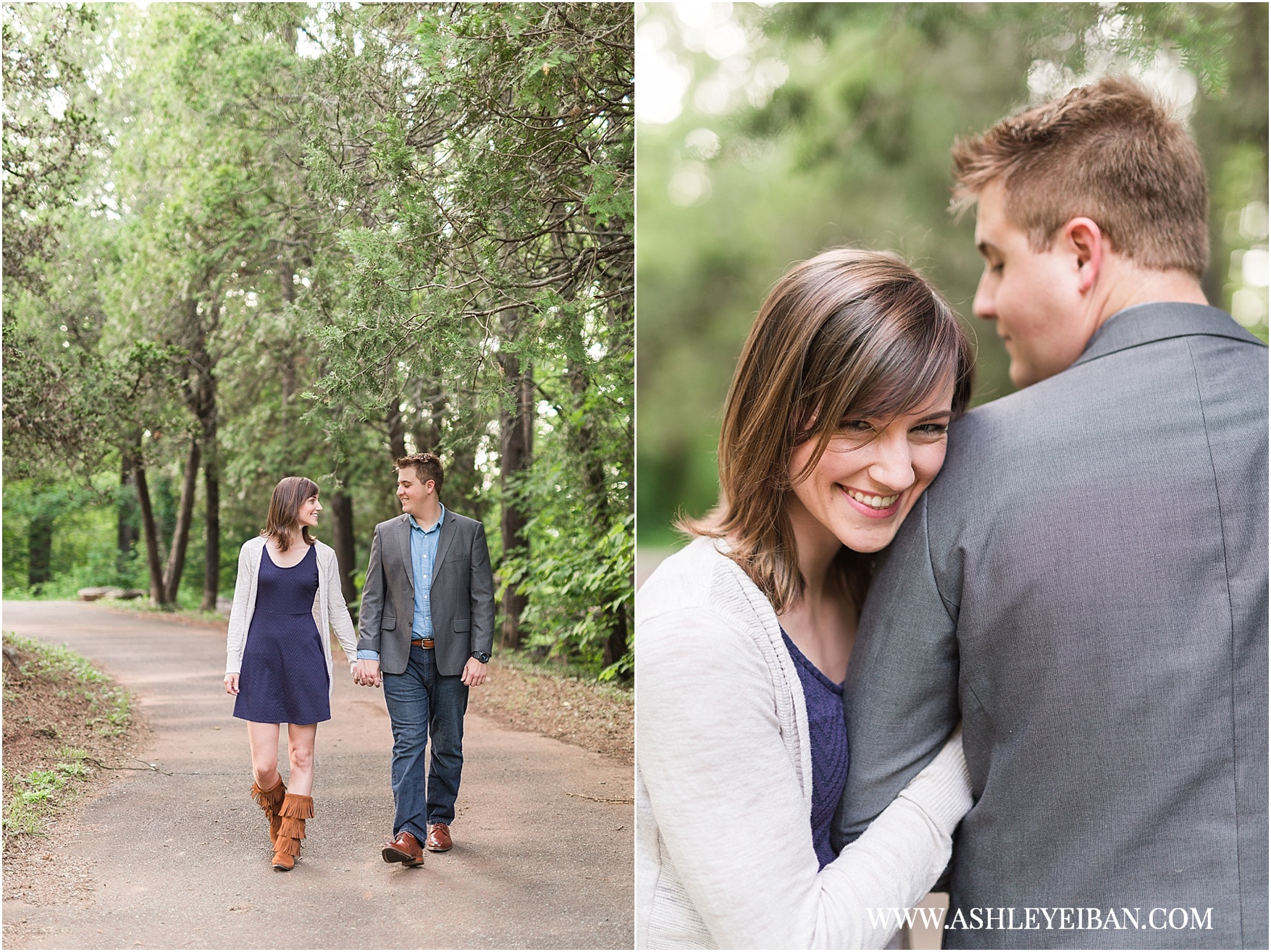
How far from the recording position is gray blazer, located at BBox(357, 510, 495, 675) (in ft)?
6.81

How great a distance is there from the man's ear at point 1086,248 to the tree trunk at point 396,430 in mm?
1440

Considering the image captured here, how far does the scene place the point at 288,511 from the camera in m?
2.08

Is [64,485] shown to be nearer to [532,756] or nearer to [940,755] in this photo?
[532,756]

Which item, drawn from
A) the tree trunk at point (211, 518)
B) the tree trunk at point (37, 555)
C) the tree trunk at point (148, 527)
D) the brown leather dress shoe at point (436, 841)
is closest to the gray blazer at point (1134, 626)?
the brown leather dress shoe at point (436, 841)

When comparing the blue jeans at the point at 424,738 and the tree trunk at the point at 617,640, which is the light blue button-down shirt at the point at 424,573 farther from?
the tree trunk at the point at 617,640

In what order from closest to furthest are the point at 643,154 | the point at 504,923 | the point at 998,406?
1. the point at 998,406
2. the point at 504,923
3. the point at 643,154

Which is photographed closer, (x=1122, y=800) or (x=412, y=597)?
(x=1122, y=800)

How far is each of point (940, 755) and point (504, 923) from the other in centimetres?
109

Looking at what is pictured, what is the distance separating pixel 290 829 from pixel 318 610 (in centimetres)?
49

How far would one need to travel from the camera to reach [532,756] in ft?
7.04

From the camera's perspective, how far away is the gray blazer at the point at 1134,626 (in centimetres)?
140

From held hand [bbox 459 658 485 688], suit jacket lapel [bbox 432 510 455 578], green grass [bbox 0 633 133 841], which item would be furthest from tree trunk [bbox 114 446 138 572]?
held hand [bbox 459 658 485 688]

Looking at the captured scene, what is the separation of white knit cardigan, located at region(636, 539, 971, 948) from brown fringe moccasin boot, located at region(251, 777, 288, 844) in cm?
104

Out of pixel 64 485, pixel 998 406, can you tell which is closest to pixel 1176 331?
pixel 998 406
